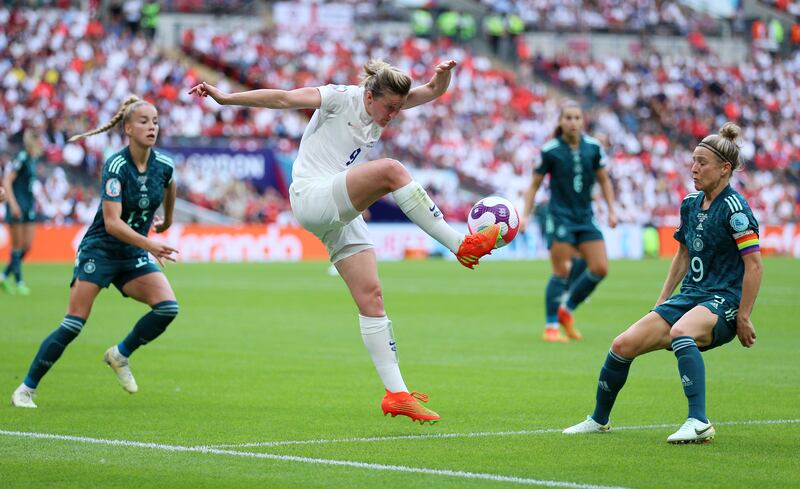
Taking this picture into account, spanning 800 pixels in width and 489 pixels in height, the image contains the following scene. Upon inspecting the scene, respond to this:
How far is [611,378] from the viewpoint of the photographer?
25.5 ft

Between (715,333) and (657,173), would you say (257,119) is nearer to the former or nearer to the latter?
(657,173)

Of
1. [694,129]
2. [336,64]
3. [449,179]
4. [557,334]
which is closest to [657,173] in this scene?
[694,129]

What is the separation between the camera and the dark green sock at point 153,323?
9531 mm

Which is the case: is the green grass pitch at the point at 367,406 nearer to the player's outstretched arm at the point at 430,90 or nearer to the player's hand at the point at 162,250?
the player's hand at the point at 162,250

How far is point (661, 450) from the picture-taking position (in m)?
7.35

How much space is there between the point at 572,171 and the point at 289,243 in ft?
71.7

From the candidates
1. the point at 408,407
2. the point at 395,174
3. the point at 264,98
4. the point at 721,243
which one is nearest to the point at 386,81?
the point at 395,174

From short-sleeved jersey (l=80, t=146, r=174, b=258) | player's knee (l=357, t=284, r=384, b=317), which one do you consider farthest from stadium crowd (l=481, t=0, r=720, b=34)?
player's knee (l=357, t=284, r=384, b=317)

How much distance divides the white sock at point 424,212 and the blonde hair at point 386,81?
0.68m

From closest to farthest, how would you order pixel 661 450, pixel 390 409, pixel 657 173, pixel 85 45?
pixel 661 450, pixel 390 409, pixel 85 45, pixel 657 173

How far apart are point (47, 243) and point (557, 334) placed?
2060cm

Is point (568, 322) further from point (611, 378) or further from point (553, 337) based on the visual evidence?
point (611, 378)

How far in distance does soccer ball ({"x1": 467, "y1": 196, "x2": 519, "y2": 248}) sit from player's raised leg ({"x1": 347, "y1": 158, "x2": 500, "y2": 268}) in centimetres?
6

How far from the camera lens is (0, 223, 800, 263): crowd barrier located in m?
32.4
